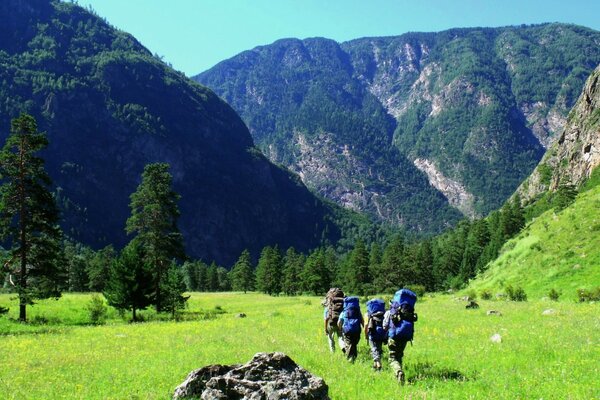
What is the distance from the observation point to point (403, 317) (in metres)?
11.9

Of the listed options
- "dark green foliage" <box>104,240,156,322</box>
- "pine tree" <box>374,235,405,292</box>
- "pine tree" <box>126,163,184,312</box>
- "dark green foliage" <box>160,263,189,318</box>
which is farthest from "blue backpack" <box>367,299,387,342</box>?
"pine tree" <box>374,235,405,292</box>

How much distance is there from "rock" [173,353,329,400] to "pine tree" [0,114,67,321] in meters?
25.5

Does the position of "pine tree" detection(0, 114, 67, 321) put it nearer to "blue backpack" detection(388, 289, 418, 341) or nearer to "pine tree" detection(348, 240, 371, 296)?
"blue backpack" detection(388, 289, 418, 341)

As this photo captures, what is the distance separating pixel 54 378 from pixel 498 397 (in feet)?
39.3

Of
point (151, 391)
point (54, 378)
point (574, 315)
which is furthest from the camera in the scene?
point (574, 315)

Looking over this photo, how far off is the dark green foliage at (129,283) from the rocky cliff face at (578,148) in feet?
351

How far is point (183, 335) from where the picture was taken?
982 inches

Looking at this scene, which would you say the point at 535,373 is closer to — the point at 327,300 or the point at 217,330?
the point at 327,300

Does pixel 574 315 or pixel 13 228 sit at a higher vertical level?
pixel 13 228

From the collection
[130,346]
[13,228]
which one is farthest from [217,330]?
[13,228]

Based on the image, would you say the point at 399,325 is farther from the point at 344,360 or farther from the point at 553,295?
the point at 553,295

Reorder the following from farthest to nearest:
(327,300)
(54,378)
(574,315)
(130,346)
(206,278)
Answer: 1. (206,278)
2. (574,315)
3. (130,346)
4. (327,300)
5. (54,378)

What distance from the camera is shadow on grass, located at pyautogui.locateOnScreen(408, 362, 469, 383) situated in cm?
1178

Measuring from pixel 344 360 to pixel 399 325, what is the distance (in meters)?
3.27
